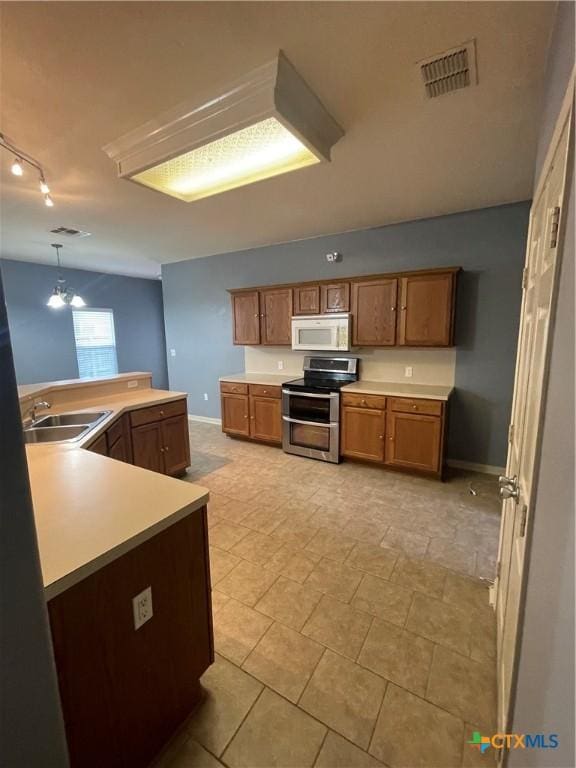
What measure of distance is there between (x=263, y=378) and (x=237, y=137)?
300 centimetres

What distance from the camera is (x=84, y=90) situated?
1595 millimetres

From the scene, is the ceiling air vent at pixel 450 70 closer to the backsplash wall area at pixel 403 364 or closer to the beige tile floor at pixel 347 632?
the backsplash wall area at pixel 403 364

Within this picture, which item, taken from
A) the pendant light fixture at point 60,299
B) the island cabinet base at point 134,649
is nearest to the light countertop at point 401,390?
the island cabinet base at point 134,649

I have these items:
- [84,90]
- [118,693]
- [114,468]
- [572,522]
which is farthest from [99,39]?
[118,693]

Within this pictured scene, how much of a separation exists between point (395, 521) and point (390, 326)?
194 cm

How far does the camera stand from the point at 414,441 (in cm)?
328

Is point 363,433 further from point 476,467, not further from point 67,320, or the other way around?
point 67,320

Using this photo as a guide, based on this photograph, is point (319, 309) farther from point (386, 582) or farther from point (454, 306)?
point (386, 582)

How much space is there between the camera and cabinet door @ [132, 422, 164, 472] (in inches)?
115

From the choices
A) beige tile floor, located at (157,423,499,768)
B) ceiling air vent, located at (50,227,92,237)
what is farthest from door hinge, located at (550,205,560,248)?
ceiling air vent, located at (50,227,92,237)

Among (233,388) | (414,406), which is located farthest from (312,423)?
(233,388)

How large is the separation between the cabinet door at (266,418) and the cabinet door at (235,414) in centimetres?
10

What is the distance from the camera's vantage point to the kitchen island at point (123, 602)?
3.01 ft

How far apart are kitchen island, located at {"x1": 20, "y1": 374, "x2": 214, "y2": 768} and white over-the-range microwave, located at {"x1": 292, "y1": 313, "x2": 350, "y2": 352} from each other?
108 inches
